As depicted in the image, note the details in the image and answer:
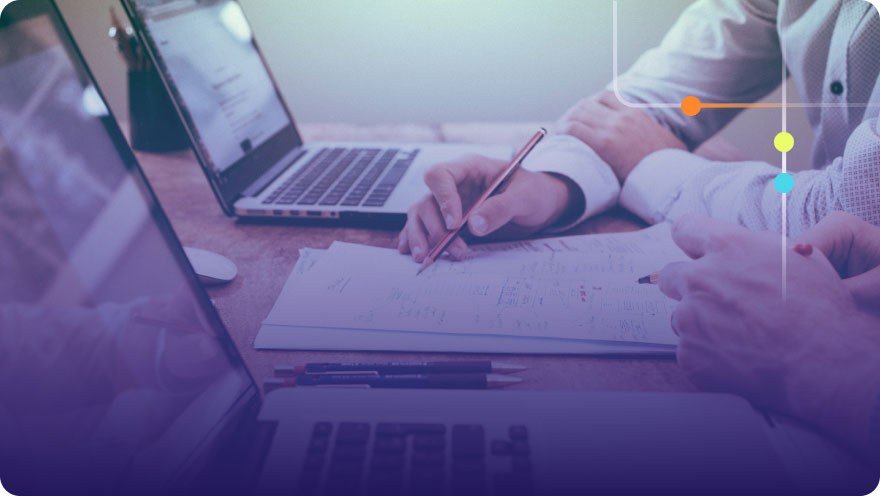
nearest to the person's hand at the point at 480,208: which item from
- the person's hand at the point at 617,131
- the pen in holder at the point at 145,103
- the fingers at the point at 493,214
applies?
the fingers at the point at 493,214

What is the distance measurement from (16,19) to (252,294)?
257mm

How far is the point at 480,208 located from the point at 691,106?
0.44 m

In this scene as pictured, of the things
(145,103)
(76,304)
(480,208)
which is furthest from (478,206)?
Result: (145,103)

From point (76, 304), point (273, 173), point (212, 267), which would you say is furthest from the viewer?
point (273, 173)

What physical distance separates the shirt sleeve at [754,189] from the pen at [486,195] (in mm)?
172

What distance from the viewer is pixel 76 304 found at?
282 mm

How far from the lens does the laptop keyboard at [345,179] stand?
2.09ft

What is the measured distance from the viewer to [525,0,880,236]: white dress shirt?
533 millimetres

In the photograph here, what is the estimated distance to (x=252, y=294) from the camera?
48 cm

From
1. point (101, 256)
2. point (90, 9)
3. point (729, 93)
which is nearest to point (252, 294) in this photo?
point (101, 256)

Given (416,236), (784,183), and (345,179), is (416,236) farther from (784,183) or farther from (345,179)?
(784,183)

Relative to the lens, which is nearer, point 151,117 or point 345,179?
point 345,179

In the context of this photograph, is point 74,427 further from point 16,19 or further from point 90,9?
point 90,9

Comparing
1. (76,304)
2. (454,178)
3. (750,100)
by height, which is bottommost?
(750,100)
